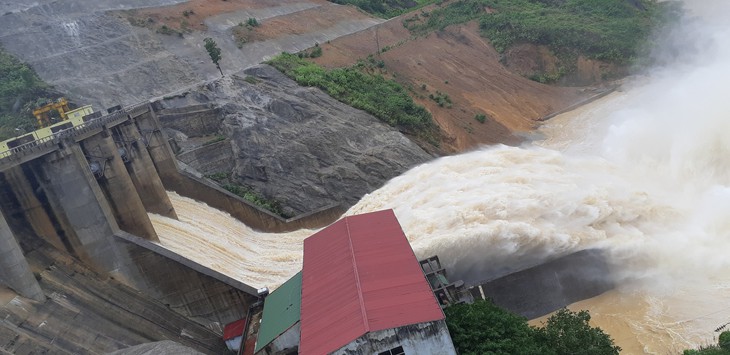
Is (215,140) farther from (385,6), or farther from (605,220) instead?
(385,6)

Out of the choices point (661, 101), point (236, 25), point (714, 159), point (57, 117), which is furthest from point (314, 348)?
point (236, 25)

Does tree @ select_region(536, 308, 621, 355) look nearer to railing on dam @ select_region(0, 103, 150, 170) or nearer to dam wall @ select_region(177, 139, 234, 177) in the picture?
railing on dam @ select_region(0, 103, 150, 170)

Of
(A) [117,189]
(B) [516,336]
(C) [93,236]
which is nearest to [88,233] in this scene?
(C) [93,236]

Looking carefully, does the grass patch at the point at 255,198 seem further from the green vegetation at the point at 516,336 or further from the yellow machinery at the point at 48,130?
the green vegetation at the point at 516,336

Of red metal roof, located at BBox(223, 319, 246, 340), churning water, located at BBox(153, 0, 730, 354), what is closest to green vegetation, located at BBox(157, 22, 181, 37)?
churning water, located at BBox(153, 0, 730, 354)

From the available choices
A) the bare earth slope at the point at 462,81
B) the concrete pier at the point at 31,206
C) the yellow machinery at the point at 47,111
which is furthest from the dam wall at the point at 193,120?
the bare earth slope at the point at 462,81

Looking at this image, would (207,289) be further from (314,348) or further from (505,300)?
(505,300)
